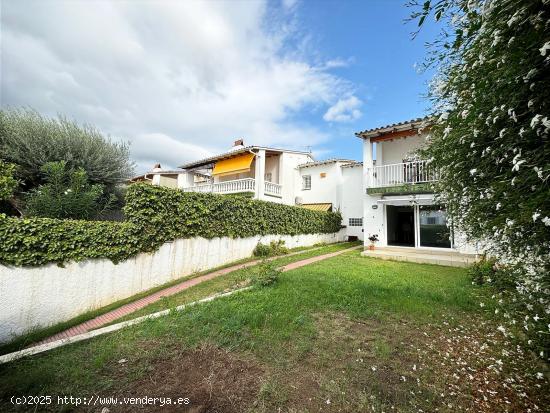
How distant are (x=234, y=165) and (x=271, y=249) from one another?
39.8 ft

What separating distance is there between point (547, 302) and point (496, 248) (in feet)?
4.56

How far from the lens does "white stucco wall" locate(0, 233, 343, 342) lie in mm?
6727

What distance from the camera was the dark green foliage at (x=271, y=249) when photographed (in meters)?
16.2

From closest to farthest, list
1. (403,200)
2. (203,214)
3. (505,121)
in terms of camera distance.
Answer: (505,121)
(203,214)
(403,200)

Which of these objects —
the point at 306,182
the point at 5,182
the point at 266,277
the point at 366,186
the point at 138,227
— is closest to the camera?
the point at 5,182

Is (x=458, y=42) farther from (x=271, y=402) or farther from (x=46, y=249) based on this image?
(x=46, y=249)

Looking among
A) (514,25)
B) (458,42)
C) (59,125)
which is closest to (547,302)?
(514,25)

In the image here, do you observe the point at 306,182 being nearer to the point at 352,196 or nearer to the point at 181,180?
the point at 352,196

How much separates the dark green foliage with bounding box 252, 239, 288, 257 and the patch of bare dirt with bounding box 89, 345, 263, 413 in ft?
37.4

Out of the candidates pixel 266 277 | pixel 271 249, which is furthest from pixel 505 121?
pixel 271 249

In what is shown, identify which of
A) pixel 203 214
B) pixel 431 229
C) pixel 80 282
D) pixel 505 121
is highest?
pixel 505 121

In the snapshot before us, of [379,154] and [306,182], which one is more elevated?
[379,154]

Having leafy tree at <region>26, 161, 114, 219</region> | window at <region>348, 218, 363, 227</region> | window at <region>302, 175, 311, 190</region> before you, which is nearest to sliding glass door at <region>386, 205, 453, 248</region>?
window at <region>348, 218, 363, 227</region>

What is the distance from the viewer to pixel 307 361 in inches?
179
